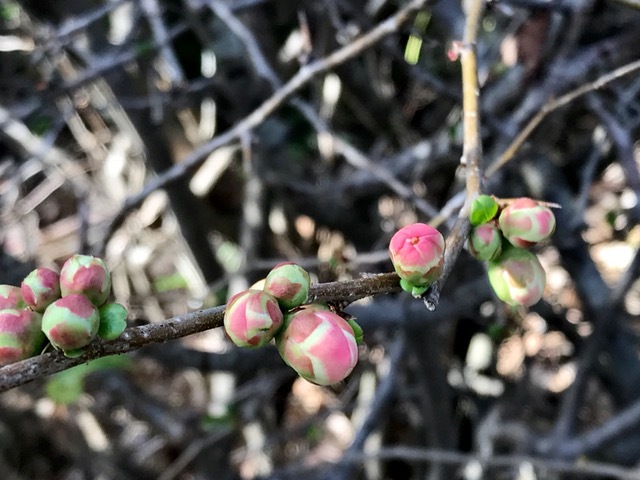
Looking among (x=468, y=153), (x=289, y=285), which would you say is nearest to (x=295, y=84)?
(x=468, y=153)

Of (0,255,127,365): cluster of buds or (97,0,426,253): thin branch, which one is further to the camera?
A: (97,0,426,253): thin branch

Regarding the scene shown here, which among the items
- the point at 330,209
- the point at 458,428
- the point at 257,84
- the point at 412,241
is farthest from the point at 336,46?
the point at 412,241

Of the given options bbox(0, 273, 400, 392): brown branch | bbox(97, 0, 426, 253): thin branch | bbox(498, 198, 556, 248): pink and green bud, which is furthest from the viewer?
bbox(97, 0, 426, 253): thin branch

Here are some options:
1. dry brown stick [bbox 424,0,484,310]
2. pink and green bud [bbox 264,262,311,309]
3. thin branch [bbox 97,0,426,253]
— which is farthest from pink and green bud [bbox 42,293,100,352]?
thin branch [bbox 97,0,426,253]

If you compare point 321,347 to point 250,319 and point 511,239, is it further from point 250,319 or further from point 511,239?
point 511,239

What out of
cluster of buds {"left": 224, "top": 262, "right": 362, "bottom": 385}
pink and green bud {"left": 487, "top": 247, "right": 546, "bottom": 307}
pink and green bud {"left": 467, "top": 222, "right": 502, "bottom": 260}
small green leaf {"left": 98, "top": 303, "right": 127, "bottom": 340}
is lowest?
pink and green bud {"left": 487, "top": 247, "right": 546, "bottom": 307}

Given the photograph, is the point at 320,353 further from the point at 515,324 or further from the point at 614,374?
the point at 614,374

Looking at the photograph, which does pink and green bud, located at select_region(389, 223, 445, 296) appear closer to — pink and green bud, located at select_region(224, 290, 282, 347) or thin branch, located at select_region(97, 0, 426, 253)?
pink and green bud, located at select_region(224, 290, 282, 347)
